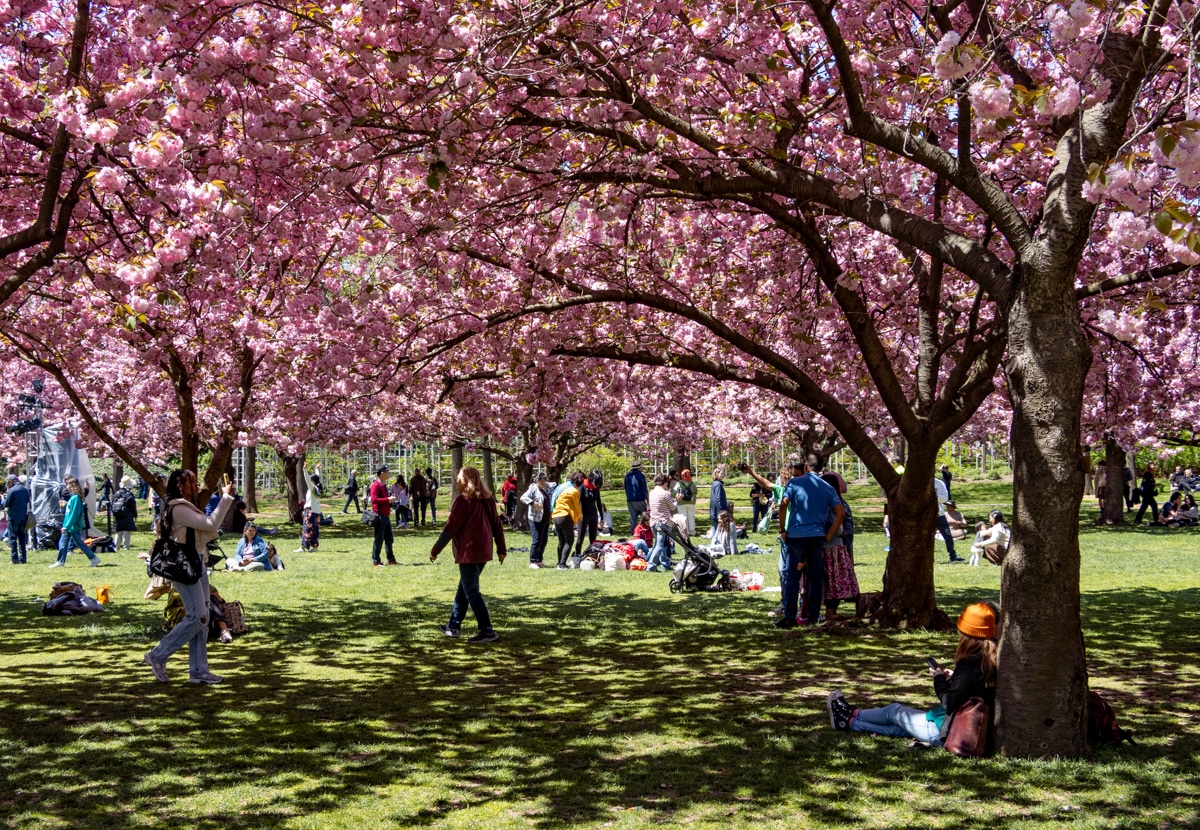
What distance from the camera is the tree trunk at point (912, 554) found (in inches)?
425

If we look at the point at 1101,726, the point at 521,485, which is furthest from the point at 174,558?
the point at 521,485

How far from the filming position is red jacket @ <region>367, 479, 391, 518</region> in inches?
797

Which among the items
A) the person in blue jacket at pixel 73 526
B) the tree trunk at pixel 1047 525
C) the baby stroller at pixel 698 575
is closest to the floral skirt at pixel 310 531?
the person in blue jacket at pixel 73 526

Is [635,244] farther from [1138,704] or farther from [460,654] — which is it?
[1138,704]

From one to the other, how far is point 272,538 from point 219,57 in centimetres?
2312

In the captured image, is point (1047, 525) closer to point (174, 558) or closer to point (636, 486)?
point (174, 558)

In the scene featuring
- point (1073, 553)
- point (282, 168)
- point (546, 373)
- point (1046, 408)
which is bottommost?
point (1073, 553)

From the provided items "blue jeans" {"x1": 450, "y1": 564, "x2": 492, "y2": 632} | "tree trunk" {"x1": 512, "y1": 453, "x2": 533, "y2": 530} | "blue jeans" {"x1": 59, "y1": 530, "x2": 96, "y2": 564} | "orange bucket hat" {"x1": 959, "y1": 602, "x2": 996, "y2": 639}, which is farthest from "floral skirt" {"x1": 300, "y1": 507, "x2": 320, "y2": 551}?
"orange bucket hat" {"x1": 959, "y1": 602, "x2": 996, "y2": 639}

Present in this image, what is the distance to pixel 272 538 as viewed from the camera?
2848cm

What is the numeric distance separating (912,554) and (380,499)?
12.0 meters

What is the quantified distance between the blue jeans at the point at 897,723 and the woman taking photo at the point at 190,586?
4.78m

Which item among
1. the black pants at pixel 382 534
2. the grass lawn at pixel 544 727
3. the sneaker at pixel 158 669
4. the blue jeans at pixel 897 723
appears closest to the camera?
the grass lawn at pixel 544 727

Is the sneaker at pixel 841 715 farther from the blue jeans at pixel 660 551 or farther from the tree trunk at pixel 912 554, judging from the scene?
the blue jeans at pixel 660 551

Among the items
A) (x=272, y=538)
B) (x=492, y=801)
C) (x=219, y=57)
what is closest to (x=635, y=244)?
(x=219, y=57)
